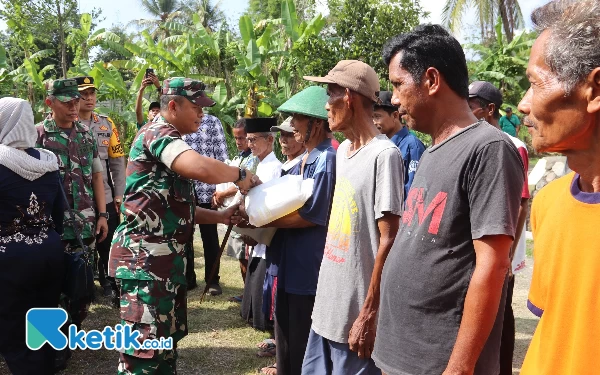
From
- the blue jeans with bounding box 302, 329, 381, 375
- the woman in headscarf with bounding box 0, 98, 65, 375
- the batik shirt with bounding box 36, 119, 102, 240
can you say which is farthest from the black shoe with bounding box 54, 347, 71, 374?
the blue jeans with bounding box 302, 329, 381, 375

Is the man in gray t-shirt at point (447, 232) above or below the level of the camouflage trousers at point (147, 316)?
above

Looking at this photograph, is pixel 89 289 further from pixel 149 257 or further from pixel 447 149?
pixel 447 149

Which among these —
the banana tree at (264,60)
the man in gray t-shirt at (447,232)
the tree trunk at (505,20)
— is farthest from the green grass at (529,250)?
the tree trunk at (505,20)

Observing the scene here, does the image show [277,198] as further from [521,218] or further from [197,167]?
[521,218]

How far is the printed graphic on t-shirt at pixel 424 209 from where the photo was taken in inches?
68.2

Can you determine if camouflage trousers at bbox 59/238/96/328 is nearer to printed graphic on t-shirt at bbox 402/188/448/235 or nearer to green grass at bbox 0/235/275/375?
green grass at bbox 0/235/275/375

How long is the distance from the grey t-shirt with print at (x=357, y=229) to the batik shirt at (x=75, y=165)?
→ 2.74m

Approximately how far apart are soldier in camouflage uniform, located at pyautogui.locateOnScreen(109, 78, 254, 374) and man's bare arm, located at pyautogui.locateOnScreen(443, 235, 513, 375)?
175 cm

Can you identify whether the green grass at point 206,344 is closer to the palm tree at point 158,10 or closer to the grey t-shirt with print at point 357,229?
the grey t-shirt with print at point 357,229

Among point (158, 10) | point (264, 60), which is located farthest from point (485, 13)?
point (158, 10)

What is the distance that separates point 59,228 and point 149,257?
108 centimetres

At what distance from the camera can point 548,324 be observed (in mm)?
1253

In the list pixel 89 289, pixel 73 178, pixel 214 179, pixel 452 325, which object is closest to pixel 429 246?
pixel 452 325

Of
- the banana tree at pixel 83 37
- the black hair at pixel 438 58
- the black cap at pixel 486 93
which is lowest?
the black hair at pixel 438 58
